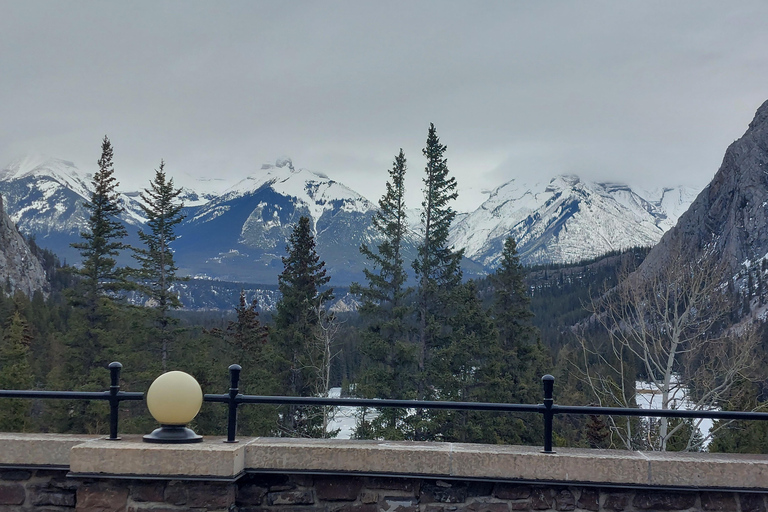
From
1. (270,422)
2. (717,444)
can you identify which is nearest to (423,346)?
(270,422)

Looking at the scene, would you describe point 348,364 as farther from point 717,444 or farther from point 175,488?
point 175,488

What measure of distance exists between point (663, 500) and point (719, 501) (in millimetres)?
412

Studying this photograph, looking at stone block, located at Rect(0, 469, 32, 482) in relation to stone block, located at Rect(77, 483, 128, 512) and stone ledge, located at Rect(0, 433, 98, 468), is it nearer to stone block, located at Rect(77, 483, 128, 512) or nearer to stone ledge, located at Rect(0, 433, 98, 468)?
stone ledge, located at Rect(0, 433, 98, 468)

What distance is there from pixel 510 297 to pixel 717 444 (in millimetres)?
14059

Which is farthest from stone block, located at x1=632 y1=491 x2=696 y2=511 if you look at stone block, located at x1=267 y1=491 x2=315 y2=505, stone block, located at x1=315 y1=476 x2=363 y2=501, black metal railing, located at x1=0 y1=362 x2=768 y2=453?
stone block, located at x1=267 y1=491 x2=315 y2=505

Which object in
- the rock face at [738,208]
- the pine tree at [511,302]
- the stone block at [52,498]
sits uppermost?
the rock face at [738,208]

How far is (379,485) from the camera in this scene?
218 inches

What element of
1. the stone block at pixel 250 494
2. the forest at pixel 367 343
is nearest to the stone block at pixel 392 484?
the stone block at pixel 250 494

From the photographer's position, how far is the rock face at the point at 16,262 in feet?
453

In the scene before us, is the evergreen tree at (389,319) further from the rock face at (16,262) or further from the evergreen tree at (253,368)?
the rock face at (16,262)

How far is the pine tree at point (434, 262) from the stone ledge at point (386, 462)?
92.8ft

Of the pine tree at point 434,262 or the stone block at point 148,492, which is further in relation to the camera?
the pine tree at point 434,262

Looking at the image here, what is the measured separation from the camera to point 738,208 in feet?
435

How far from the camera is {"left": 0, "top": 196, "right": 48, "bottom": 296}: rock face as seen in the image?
13800 centimetres
